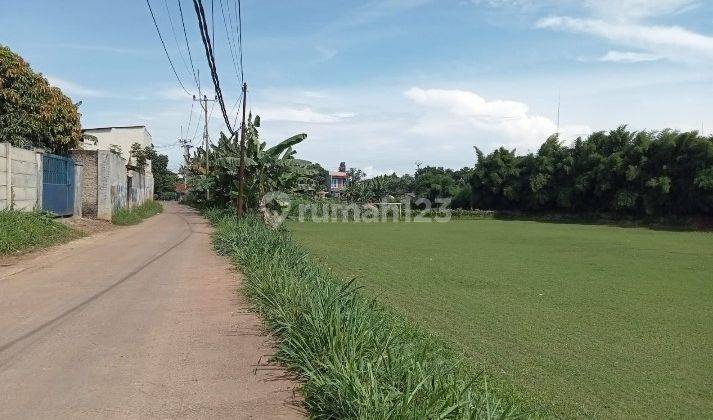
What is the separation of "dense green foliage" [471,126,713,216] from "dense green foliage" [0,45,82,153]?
30677 mm

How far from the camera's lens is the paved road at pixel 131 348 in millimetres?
3947

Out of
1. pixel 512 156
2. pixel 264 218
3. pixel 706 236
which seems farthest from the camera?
pixel 512 156

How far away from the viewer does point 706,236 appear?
28547mm

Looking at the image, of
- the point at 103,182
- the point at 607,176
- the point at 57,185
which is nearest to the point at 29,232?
the point at 57,185

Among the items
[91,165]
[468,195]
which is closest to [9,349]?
[91,165]

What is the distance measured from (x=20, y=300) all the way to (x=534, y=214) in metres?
41.3

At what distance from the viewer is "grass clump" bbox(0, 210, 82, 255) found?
1139cm

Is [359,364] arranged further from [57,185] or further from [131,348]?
[57,185]

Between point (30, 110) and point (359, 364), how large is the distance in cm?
1778

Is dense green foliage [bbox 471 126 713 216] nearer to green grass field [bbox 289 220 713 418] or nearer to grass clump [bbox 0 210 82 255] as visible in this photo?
green grass field [bbox 289 220 713 418]

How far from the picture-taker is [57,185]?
17.0 metres

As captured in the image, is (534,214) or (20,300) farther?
(534,214)

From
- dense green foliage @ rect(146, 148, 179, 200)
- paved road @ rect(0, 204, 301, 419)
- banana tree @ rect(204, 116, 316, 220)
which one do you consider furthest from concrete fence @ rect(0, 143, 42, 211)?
dense green foliage @ rect(146, 148, 179, 200)

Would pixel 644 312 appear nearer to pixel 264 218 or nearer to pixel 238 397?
pixel 238 397
